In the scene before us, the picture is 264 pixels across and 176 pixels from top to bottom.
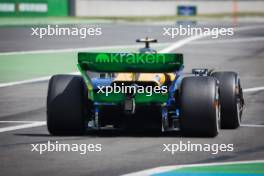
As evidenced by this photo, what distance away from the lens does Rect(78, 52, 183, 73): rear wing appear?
558 inches

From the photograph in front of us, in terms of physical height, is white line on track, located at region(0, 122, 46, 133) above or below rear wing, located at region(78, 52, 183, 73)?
below

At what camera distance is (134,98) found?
565 inches

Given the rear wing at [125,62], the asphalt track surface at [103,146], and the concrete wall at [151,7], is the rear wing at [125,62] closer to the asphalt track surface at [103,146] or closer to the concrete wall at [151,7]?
the asphalt track surface at [103,146]

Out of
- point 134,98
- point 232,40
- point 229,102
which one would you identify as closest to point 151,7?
point 232,40

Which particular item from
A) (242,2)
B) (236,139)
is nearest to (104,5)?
(242,2)

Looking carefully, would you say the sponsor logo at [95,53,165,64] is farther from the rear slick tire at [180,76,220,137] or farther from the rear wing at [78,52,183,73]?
the rear slick tire at [180,76,220,137]

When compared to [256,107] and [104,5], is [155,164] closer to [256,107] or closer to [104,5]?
[256,107]

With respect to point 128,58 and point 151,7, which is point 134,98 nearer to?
point 128,58

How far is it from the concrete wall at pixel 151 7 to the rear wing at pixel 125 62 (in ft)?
161

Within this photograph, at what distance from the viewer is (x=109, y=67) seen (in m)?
14.4

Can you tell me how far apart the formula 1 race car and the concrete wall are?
4882 cm

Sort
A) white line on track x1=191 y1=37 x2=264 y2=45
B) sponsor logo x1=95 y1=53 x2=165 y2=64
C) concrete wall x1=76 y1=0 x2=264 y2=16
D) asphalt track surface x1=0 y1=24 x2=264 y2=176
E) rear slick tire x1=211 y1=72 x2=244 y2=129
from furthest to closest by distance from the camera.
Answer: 1. concrete wall x1=76 y1=0 x2=264 y2=16
2. white line on track x1=191 y1=37 x2=264 y2=45
3. rear slick tire x1=211 y1=72 x2=244 y2=129
4. sponsor logo x1=95 y1=53 x2=165 y2=64
5. asphalt track surface x1=0 y1=24 x2=264 y2=176

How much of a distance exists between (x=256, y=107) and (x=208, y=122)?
4591 mm

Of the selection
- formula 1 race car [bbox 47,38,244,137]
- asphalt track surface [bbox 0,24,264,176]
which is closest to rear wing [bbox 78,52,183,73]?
formula 1 race car [bbox 47,38,244,137]
